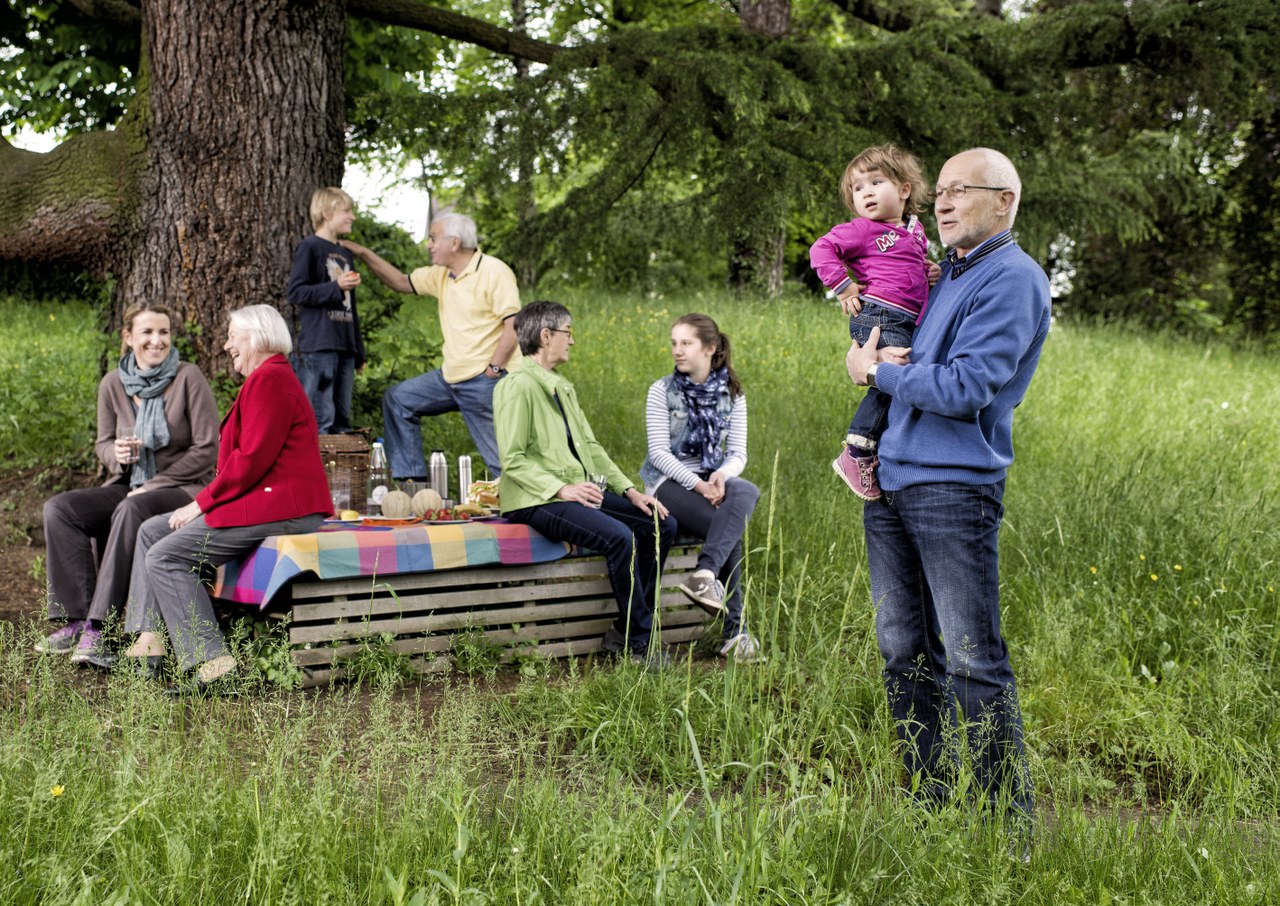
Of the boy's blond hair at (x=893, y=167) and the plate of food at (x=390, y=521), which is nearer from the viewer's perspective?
the boy's blond hair at (x=893, y=167)

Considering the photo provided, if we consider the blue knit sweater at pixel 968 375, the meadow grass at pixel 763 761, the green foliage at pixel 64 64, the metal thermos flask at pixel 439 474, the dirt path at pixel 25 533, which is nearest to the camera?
the meadow grass at pixel 763 761

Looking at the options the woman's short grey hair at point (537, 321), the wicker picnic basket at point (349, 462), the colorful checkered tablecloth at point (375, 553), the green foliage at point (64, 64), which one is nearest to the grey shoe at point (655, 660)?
the colorful checkered tablecloth at point (375, 553)

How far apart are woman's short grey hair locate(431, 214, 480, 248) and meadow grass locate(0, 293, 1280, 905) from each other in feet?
7.78

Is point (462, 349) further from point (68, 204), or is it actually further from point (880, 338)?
point (880, 338)

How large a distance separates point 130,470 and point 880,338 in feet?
Result: 12.5

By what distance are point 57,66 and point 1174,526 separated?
8.31 m

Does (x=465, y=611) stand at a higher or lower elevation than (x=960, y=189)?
lower

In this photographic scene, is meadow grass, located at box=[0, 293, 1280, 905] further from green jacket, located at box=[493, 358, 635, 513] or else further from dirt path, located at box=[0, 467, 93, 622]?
dirt path, located at box=[0, 467, 93, 622]

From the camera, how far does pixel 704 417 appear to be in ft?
19.1

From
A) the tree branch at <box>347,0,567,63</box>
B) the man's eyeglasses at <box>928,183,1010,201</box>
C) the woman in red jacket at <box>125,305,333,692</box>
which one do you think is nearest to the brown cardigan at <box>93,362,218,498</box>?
the woman in red jacket at <box>125,305,333,692</box>

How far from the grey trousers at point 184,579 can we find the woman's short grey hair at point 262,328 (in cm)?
76

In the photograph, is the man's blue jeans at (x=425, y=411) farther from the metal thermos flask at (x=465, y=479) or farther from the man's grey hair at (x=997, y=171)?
the man's grey hair at (x=997, y=171)

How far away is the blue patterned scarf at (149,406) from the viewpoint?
Result: 5.44 metres

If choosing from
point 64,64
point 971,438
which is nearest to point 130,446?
point 971,438
